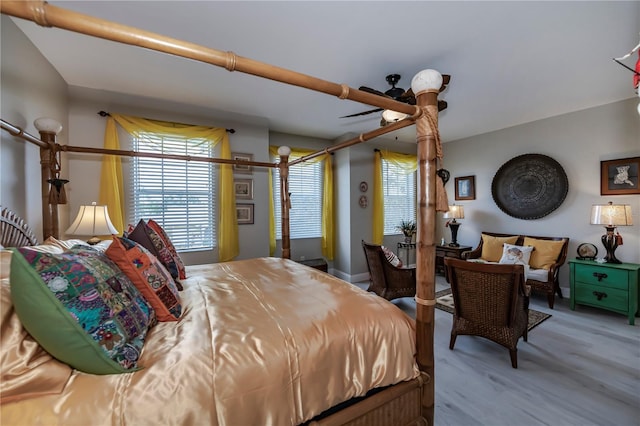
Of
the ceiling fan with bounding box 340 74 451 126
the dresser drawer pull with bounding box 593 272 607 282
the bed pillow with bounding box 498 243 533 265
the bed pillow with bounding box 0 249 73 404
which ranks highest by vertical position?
the ceiling fan with bounding box 340 74 451 126

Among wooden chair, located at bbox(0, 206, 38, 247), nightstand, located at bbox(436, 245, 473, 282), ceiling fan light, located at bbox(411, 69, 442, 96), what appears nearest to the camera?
ceiling fan light, located at bbox(411, 69, 442, 96)

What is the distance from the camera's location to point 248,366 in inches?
37.8

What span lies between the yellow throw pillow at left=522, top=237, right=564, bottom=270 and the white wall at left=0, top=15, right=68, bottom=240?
18.3 ft

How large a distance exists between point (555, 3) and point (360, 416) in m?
2.71

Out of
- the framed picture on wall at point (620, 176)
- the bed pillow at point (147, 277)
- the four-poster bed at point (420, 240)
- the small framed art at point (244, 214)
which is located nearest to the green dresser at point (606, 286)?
the framed picture on wall at point (620, 176)

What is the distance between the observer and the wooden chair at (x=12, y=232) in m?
1.46

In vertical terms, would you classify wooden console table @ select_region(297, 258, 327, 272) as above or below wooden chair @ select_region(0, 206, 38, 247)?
below

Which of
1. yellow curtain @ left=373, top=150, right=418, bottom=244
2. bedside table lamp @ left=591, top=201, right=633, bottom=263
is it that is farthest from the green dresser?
yellow curtain @ left=373, top=150, right=418, bottom=244

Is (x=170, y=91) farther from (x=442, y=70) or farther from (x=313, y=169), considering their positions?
(x=442, y=70)

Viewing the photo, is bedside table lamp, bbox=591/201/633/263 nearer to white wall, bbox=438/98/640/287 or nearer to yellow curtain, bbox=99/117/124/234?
white wall, bbox=438/98/640/287

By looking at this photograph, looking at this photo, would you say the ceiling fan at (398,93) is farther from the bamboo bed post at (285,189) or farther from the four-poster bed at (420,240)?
the bamboo bed post at (285,189)

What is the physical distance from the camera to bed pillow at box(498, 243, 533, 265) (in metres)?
3.61

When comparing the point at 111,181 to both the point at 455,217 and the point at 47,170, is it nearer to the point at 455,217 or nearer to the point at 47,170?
the point at 47,170

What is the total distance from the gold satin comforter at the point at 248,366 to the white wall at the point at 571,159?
393cm
